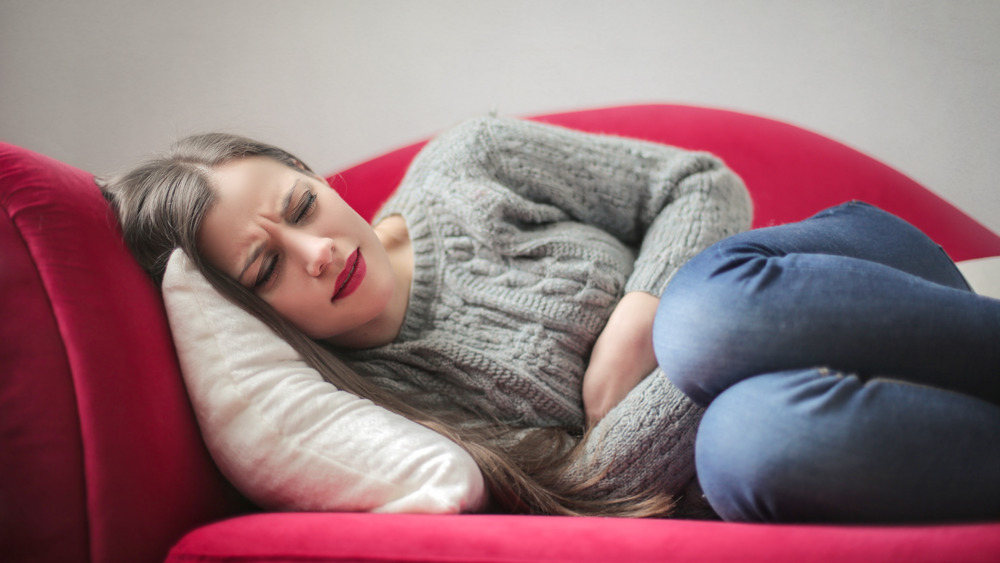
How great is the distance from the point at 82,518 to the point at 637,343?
2.01 feet

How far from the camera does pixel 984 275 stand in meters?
0.94

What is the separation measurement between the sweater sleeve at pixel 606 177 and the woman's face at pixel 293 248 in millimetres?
268

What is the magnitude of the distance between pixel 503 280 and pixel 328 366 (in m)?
0.27

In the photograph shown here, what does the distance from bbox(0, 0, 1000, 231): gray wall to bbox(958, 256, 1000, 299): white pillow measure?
662 mm

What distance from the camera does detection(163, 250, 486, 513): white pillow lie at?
0.58 metres

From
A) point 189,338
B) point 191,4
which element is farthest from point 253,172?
point 191,4

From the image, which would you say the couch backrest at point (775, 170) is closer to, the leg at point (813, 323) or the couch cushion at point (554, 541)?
the leg at point (813, 323)

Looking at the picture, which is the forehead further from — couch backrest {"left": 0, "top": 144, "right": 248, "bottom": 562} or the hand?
the hand

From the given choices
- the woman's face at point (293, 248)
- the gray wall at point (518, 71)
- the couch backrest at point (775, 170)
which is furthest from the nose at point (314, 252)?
the gray wall at point (518, 71)

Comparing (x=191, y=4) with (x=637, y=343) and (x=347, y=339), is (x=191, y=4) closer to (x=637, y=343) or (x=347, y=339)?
(x=347, y=339)

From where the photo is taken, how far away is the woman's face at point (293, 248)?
0.72 metres

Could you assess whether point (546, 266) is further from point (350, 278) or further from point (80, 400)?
point (80, 400)

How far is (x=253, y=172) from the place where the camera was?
0.76 metres

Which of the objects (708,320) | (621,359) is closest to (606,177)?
(621,359)
